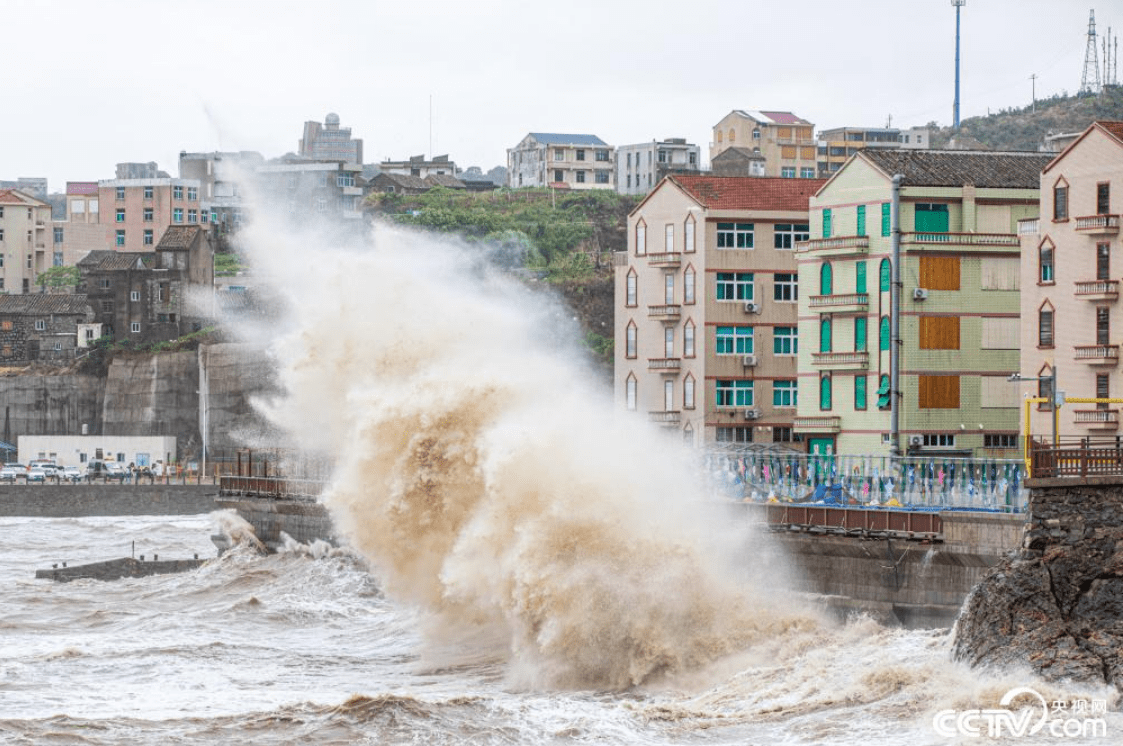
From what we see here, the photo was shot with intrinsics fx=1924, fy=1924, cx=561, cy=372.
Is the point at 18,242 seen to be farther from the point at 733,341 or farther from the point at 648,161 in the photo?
the point at 733,341

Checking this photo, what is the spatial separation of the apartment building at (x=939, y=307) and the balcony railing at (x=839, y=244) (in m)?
0.04

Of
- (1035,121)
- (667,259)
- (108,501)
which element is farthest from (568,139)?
(667,259)

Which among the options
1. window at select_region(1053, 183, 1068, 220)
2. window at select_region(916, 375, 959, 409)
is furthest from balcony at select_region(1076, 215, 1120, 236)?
window at select_region(916, 375, 959, 409)

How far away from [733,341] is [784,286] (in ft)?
7.71

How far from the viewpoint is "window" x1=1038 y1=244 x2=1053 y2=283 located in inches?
1758

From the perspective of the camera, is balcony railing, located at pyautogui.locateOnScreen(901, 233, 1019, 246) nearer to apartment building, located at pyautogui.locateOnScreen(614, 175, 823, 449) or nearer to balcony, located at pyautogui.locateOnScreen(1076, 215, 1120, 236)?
balcony, located at pyautogui.locateOnScreen(1076, 215, 1120, 236)

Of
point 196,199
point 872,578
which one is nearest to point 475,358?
point 872,578

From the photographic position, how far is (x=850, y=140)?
142 meters

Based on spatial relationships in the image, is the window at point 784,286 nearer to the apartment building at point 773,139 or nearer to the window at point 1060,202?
the window at point 1060,202

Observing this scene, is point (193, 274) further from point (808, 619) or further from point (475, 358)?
point (808, 619)

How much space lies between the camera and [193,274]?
115 m

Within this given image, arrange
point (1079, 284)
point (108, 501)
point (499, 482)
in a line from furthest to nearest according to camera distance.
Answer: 1. point (108, 501)
2. point (1079, 284)
3. point (499, 482)

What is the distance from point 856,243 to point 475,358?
49.3ft

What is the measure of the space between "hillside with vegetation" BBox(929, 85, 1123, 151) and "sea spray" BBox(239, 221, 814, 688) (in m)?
106
